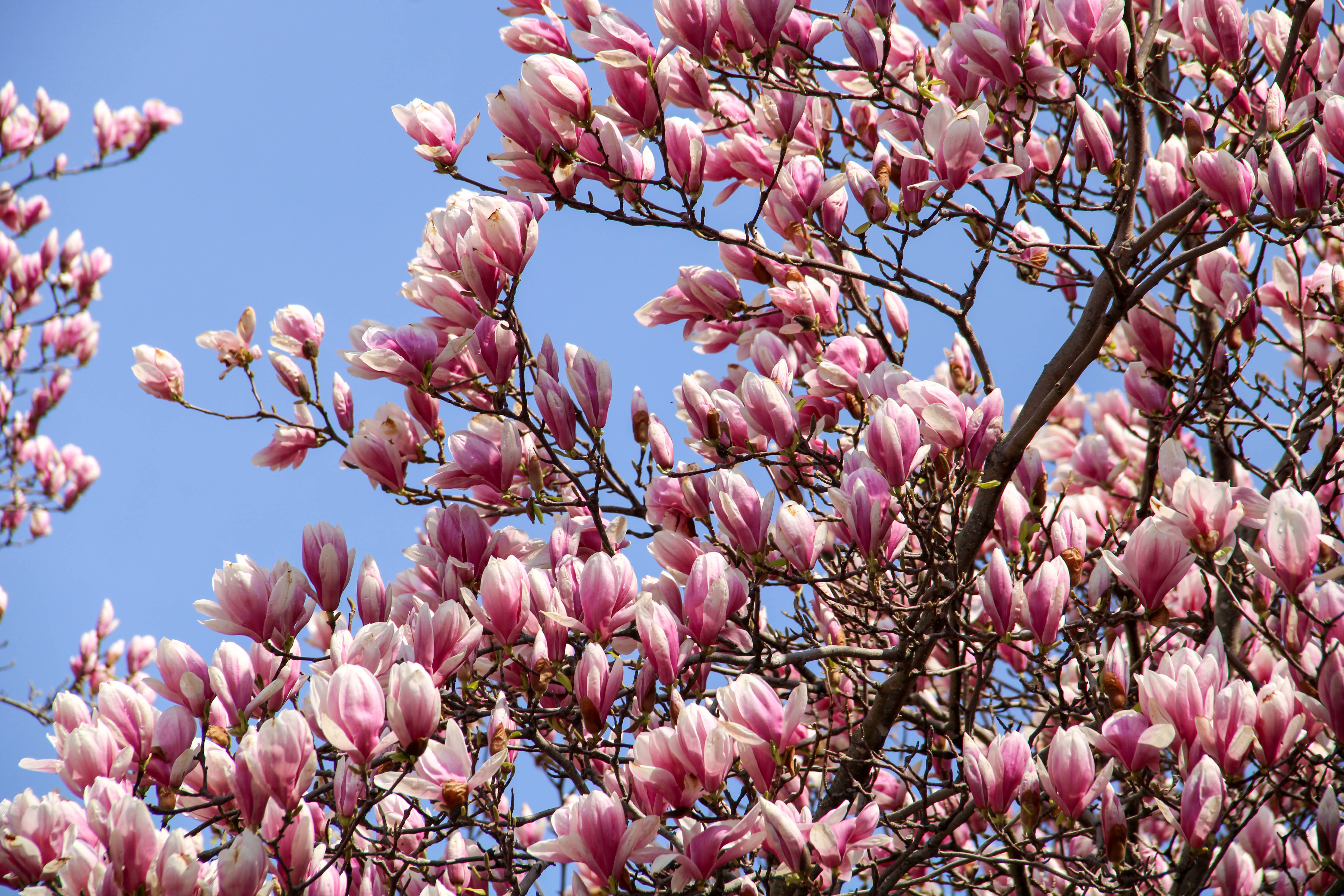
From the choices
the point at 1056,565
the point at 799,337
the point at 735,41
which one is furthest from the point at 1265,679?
the point at 735,41

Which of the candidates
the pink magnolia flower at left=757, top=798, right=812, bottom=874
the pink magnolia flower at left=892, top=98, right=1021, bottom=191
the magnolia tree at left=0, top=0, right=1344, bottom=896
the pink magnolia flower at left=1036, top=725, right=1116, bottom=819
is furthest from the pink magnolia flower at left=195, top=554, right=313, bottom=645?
the pink magnolia flower at left=892, top=98, right=1021, bottom=191

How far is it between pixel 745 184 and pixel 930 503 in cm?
120

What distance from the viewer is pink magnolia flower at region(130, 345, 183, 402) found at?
9.29 feet

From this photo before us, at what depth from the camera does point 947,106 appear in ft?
7.95

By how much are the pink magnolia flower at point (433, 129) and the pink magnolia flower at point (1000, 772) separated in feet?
6.28

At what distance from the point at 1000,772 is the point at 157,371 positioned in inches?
95.2

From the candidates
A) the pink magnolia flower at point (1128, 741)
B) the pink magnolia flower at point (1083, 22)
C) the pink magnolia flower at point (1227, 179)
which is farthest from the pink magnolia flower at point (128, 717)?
the pink magnolia flower at point (1083, 22)

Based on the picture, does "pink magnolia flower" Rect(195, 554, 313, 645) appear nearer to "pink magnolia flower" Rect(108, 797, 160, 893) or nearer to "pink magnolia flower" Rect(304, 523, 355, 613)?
"pink magnolia flower" Rect(304, 523, 355, 613)

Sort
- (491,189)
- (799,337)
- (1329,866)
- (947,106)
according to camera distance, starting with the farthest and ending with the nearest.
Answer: (799,337)
(491,189)
(947,106)
(1329,866)

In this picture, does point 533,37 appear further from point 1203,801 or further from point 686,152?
point 1203,801

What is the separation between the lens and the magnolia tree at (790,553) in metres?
1.88

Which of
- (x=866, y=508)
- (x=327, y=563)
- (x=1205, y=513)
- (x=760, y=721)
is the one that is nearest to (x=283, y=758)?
(x=327, y=563)

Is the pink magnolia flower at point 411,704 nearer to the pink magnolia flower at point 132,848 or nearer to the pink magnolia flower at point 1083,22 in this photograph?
the pink magnolia flower at point 132,848

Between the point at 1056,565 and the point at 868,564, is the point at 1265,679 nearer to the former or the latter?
the point at 1056,565
